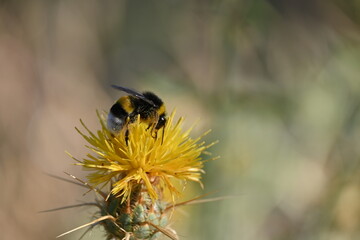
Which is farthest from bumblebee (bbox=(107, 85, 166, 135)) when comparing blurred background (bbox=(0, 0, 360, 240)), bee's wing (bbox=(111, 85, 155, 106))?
blurred background (bbox=(0, 0, 360, 240))

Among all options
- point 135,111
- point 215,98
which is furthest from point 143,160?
point 215,98

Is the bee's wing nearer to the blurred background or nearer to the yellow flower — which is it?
the yellow flower

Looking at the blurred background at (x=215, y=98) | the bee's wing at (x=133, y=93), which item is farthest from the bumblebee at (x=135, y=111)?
the blurred background at (x=215, y=98)

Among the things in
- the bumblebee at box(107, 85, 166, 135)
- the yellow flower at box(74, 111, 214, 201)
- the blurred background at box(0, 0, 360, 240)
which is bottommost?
the yellow flower at box(74, 111, 214, 201)

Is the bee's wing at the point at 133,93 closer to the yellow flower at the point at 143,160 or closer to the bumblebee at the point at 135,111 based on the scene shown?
the bumblebee at the point at 135,111

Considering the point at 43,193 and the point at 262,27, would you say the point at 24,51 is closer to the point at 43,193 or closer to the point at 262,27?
the point at 43,193

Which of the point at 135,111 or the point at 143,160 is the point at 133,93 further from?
the point at 143,160
